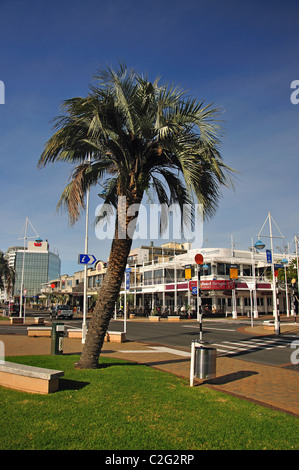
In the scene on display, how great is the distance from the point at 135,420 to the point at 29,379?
7.51 ft

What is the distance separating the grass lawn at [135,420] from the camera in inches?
172

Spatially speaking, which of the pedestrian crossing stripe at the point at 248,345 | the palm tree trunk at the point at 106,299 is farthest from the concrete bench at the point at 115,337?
the palm tree trunk at the point at 106,299

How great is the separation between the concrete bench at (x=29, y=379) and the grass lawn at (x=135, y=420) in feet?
0.58

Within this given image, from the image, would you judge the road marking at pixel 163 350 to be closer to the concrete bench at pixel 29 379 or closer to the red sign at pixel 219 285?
the concrete bench at pixel 29 379

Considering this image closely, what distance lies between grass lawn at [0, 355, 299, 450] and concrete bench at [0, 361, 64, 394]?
18 cm

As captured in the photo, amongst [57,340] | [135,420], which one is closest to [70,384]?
[135,420]

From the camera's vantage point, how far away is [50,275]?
161625 millimetres

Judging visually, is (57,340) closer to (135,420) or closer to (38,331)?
(135,420)

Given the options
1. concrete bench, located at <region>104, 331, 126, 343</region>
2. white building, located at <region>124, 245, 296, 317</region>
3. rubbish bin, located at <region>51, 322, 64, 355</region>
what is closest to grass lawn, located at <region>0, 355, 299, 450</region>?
rubbish bin, located at <region>51, 322, 64, 355</region>

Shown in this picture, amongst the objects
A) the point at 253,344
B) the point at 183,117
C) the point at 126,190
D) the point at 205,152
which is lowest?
the point at 253,344

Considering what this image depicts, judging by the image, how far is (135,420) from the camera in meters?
5.12

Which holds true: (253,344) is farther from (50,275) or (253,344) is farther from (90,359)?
(50,275)
